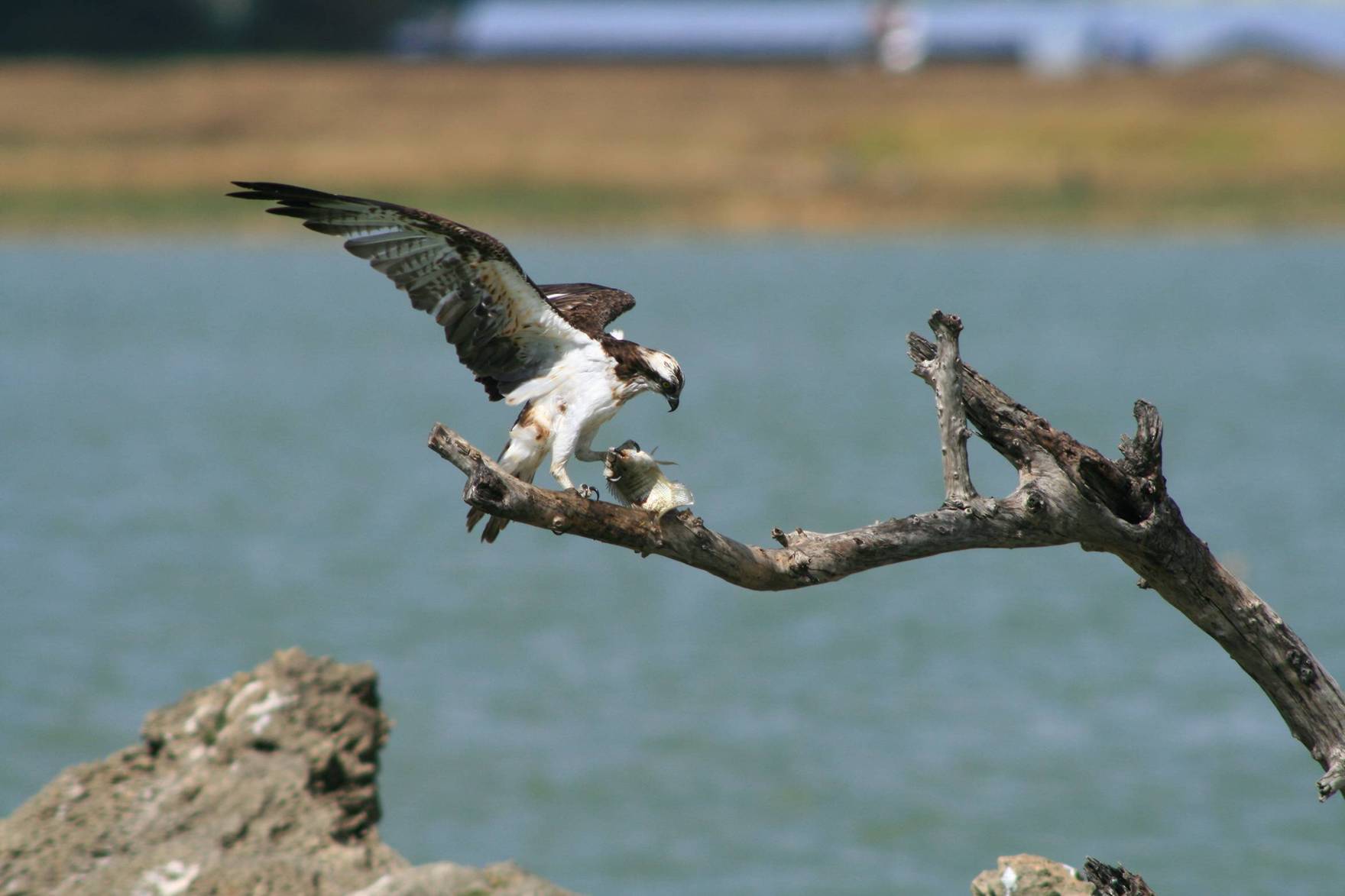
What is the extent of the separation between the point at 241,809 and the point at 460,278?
7.96 feet

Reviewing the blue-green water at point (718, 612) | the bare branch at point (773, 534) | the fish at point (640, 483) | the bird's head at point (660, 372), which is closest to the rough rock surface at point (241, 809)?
the fish at point (640, 483)

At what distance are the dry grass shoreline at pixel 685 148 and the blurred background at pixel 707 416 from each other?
22 centimetres

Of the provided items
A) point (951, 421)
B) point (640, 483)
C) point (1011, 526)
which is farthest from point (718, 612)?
point (951, 421)

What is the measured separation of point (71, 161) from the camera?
56.7 metres

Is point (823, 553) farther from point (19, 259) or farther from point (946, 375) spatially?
point (19, 259)

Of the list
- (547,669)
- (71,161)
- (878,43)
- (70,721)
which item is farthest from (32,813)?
(878,43)

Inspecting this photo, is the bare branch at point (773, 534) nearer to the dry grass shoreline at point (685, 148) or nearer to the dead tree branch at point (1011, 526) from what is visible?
the dead tree branch at point (1011, 526)

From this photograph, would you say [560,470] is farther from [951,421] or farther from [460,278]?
[951,421]

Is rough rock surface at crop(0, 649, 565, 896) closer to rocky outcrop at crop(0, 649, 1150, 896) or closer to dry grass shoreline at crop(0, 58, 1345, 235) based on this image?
rocky outcrop at crop(0, 649, 1150, 896)

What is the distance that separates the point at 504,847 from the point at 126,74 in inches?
2524

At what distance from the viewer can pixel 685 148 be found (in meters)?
59.8

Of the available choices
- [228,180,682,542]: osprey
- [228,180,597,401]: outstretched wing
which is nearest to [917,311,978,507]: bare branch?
[228,180,682,542]: osprey

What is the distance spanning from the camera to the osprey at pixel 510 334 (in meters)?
6.34

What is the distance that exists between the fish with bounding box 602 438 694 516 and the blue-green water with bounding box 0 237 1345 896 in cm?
552
